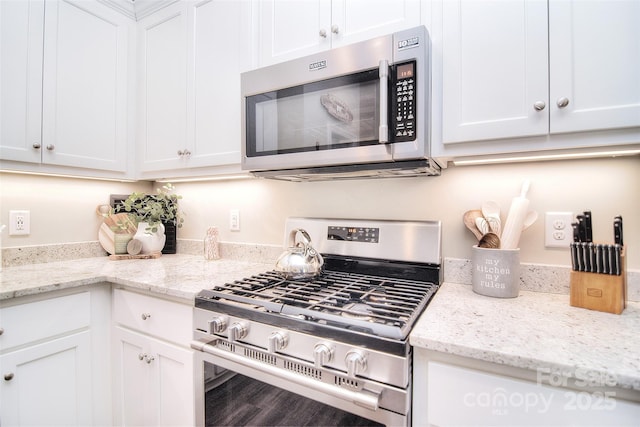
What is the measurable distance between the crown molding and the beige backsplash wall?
0.97m

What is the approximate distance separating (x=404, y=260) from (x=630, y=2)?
974mm

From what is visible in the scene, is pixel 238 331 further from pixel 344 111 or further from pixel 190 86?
pixel 190 86

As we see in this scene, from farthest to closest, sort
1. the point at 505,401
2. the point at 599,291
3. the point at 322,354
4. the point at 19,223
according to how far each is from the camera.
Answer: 1. the point at 19,223
2. the point at 599,291
3. the point at 322,354
4. the point at 505,401

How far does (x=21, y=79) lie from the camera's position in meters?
1.37

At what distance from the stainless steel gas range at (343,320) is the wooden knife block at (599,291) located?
40cm

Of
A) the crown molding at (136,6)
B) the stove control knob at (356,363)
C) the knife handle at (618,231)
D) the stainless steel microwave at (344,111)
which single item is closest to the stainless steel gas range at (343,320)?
the stove control knob at (356,363)

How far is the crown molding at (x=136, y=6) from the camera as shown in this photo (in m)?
1.64

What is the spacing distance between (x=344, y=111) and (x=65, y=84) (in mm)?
1428

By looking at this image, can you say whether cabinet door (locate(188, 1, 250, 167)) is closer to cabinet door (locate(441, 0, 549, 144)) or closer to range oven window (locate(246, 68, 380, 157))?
range oven window (locate(246, 68, 380, 157))

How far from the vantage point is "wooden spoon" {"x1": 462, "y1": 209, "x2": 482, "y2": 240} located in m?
1.14

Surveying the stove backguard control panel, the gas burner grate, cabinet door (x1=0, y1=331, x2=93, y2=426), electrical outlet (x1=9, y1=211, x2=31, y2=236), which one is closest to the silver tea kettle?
the gas burner grate

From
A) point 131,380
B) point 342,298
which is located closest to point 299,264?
point 342,298

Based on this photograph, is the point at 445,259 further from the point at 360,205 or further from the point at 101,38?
the point at 101,38

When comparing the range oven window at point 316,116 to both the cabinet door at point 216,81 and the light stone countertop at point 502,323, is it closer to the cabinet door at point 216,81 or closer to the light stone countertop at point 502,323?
the cabinet door at point 216,81
